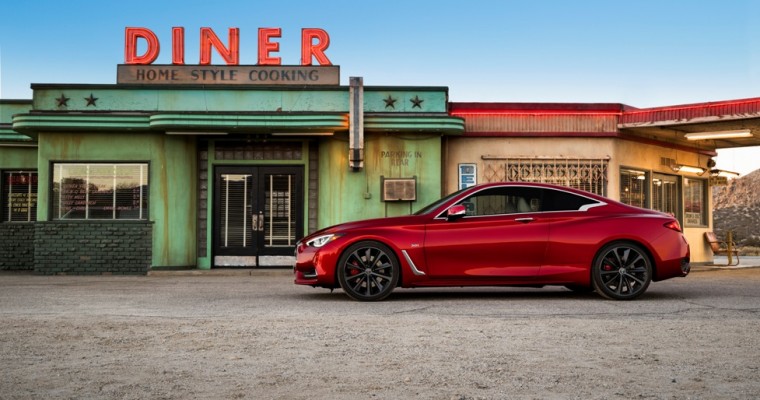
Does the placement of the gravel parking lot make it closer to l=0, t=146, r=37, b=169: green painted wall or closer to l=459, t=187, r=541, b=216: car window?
→ l=459, t=187, r=541, b=216: car window

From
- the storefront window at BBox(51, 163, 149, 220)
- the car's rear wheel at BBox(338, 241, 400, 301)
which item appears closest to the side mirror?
the car's rear wheel at BBox(338, 241, 400, 301)

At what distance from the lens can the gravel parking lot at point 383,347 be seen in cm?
505

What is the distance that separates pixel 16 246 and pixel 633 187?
15.5 meters

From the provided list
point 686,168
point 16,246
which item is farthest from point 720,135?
point 16,246

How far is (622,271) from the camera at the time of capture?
10.5 m

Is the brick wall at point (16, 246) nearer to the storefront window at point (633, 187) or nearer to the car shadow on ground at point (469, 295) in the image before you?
the car shadow on ground at point (469, 295)

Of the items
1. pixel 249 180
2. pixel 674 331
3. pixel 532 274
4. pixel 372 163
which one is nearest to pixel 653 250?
pixel 532 274

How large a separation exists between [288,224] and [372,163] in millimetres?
2343

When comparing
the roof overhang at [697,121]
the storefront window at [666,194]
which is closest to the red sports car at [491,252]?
the roof overhang at [697,121]

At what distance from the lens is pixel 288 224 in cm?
1850

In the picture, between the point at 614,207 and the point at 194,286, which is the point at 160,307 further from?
the point at 614,207

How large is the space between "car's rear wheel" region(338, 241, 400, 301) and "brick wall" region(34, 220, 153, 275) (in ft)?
29.6

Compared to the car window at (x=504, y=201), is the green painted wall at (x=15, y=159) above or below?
above

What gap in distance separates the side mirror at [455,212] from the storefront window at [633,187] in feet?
32.8
